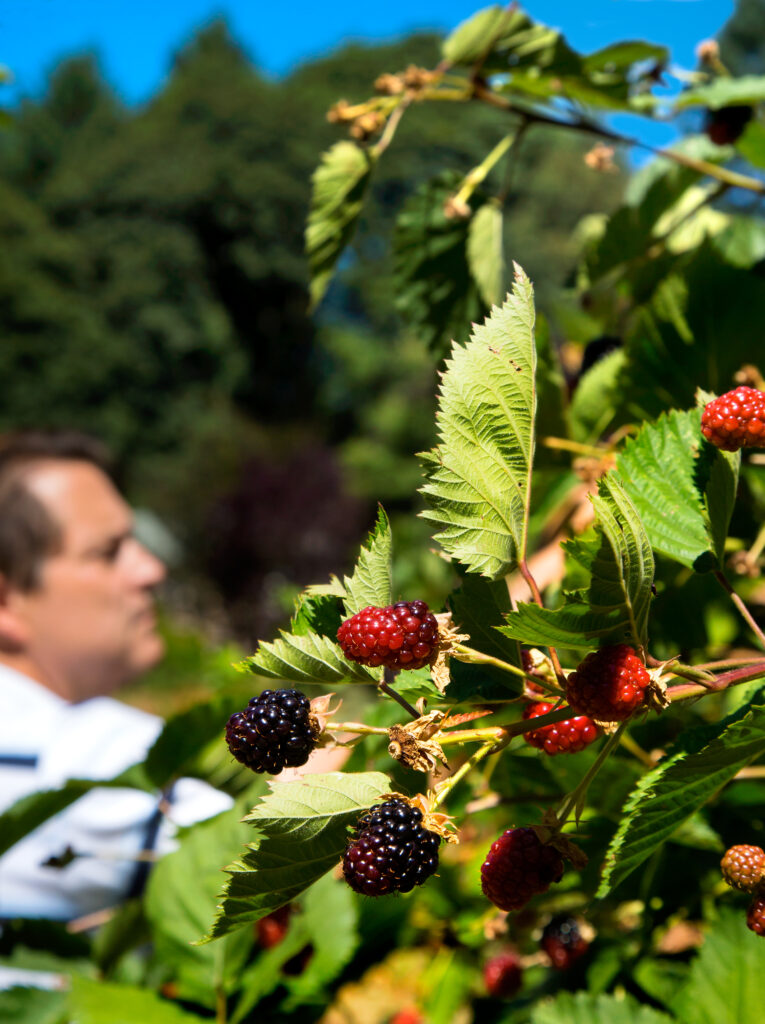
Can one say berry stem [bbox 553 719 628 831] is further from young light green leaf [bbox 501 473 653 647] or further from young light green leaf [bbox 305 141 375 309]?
young light green leaf [bbox 305 141 375 309]

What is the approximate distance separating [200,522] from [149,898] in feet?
32.6

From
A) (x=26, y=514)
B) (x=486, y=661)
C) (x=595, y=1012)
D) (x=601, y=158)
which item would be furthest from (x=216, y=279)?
(x=486, y=661)

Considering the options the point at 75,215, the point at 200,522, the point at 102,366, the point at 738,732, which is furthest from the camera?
the point at 75,215

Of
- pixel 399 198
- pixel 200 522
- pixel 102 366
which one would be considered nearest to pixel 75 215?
pixel 102 366

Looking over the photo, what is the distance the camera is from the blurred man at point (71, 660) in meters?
0.94

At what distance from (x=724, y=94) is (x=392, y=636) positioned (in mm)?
481

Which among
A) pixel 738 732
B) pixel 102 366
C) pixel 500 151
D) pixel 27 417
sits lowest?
pixel 27 417

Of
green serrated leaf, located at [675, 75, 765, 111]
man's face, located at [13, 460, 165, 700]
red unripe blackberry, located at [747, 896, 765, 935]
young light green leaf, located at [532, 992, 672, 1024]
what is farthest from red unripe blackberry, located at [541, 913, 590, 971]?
man's face, located at [13, 460, 165, 700]

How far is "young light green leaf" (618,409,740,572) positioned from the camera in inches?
14.1

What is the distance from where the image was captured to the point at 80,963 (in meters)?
0.77

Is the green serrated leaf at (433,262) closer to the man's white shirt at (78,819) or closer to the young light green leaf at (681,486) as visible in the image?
the young light green leaf at (681,486)

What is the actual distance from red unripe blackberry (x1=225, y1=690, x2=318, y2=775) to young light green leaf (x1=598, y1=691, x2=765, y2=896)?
0.11m

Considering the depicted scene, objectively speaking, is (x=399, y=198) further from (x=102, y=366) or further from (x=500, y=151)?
(x=500, y=151)

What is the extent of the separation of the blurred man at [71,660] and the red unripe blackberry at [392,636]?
66 cm
